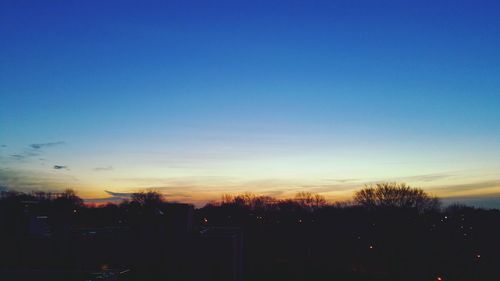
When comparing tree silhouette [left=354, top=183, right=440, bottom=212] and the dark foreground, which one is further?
tree silhouette [left=354, top=183, right=440, bottom=212]

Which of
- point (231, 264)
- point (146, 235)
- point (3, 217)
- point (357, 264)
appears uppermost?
point (3, 217)

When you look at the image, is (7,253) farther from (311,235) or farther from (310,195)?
(310,195)

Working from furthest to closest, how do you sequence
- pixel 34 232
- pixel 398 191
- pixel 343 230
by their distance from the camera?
pixel 343 230
pixel 398 191
pixel 34 232

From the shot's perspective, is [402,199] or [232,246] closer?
[232,246]

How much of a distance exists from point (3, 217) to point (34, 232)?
182 cm

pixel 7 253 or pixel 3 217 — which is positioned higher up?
pixel 3 217

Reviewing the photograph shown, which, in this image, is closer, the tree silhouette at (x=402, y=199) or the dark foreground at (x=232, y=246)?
the dark foreground at (x=232, y=246)

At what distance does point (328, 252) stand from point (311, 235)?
59.3ft

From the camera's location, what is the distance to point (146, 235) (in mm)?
26500

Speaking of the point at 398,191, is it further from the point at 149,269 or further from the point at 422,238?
the point at 149,269

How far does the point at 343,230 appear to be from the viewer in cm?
8650

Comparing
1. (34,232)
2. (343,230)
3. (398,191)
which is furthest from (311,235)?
(34,232)

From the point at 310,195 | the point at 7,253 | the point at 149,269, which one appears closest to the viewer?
the point at 7,253

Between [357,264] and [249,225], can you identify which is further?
[249,225]
